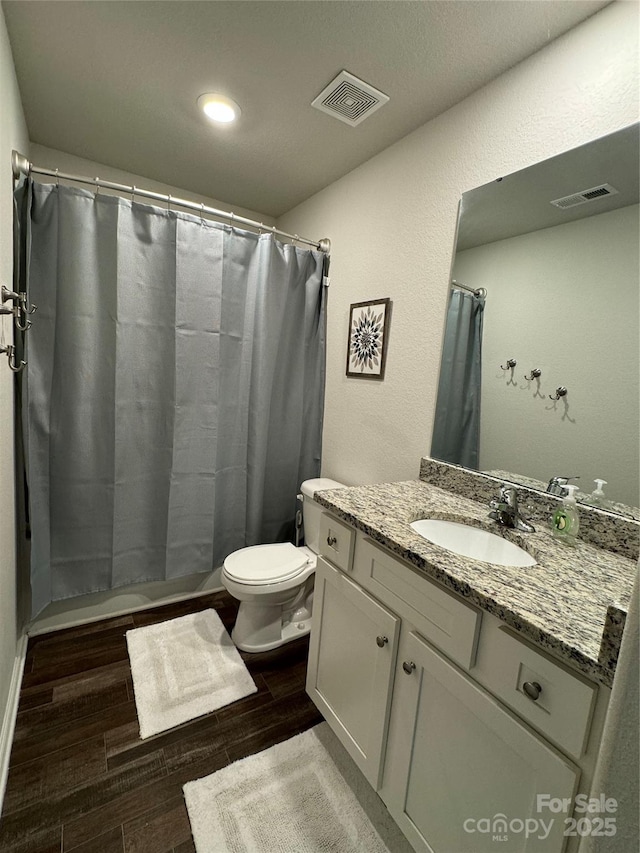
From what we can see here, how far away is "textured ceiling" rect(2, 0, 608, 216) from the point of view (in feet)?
3.78

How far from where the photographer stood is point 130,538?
192cm

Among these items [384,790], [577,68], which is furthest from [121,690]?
[577,68]

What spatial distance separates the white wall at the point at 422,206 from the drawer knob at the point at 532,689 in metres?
1.02

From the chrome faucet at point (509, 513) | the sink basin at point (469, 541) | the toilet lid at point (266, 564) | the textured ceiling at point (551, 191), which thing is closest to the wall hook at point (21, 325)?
the toilet lid at point (266, 564)

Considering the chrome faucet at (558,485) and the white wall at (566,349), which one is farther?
the chrome faucet at (558,485)

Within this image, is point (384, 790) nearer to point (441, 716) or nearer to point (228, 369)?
point (441, 716)

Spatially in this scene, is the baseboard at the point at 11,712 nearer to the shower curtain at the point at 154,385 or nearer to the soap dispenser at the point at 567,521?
the shower curtain at the point at 154,385

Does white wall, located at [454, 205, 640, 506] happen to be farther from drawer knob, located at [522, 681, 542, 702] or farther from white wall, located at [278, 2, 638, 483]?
drawer knob, located at [522, 681, 542, 702]

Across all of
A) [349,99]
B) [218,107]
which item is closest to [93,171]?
[218,107]

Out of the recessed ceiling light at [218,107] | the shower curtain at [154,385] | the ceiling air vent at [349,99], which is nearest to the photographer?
the ceiling air vent at [349,99]

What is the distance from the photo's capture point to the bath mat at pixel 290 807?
1071 millimetres

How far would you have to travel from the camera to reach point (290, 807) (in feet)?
3.79

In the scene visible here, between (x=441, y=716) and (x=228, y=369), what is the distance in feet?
5.70

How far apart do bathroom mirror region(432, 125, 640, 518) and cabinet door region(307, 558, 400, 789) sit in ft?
2.32
